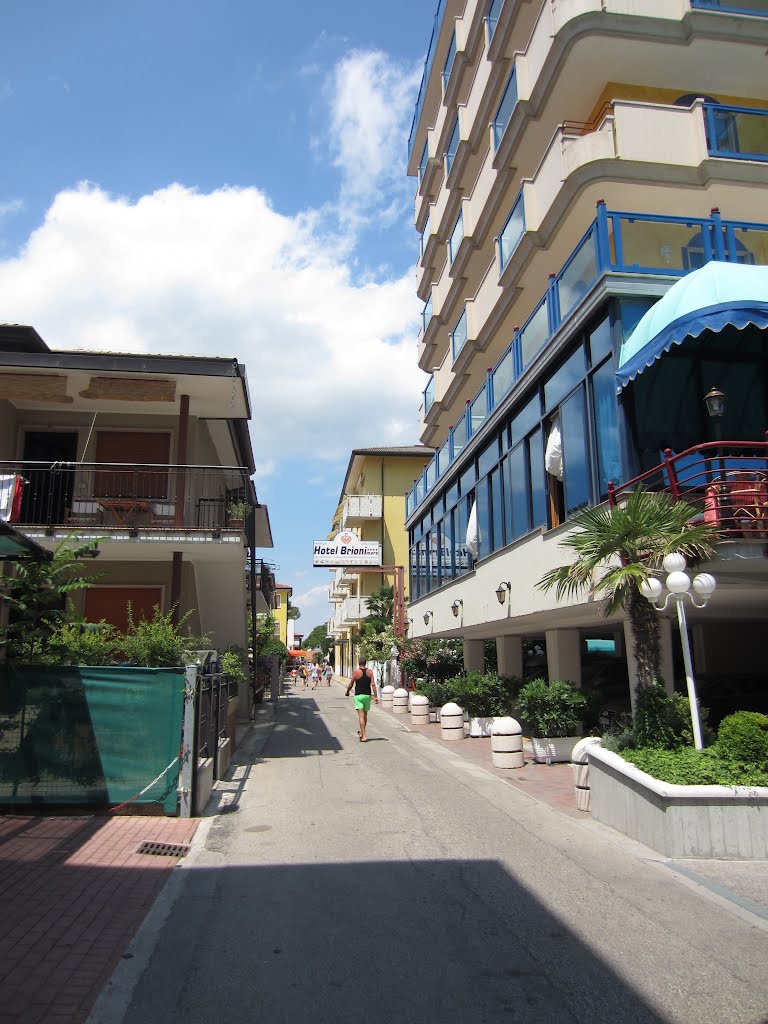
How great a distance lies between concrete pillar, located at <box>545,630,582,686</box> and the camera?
1493cm

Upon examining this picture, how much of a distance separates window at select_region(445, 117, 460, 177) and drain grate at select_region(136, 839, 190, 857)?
21607mm

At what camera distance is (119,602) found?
16.5 meters

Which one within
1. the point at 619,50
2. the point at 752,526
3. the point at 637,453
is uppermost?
the point at 619,50

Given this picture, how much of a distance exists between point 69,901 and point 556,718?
9.44 meters

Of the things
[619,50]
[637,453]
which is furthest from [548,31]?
[637,453]

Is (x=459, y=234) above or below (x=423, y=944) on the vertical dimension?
above

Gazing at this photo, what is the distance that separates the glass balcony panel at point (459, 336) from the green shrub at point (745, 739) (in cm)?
1429

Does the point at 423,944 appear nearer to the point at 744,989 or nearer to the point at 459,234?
the point at 744,989

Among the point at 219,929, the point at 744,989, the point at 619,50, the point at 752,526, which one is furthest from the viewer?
the point at 619,50

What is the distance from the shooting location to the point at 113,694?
29.3ft

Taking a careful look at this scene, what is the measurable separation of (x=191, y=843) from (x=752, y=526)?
23.5 ft

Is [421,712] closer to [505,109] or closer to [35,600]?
[35,600]

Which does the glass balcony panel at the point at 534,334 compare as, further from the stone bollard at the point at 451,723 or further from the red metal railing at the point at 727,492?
the stone bollard at the point at 451,723

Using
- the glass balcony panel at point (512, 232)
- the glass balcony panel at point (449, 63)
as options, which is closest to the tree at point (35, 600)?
the glass balcony panel at point (512, 232)
